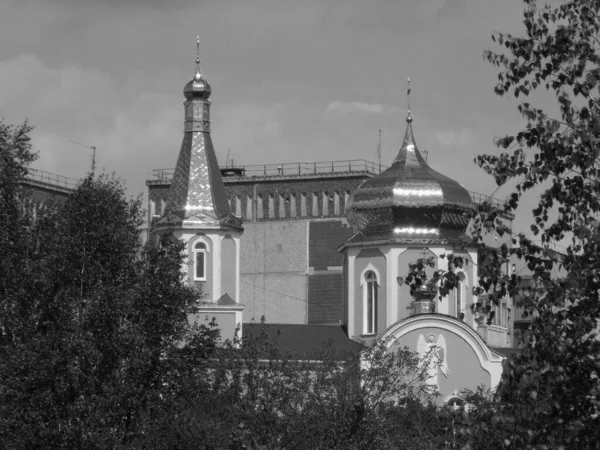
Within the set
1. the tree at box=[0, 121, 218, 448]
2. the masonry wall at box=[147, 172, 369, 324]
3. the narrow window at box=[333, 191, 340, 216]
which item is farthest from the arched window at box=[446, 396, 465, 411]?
the narrow window at box=[333, 191, 340, 216]

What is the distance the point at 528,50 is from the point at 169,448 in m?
17.7

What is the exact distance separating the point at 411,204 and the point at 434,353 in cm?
458

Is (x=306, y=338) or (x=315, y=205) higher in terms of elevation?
(x=315, y=205)

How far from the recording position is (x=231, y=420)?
1444 inches

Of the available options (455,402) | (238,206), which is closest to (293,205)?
(238,206)

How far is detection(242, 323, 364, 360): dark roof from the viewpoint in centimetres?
4984

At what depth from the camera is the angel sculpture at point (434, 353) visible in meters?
49.8

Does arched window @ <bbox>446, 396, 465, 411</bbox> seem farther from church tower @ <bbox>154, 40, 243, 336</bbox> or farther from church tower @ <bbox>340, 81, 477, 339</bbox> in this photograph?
church tower @ <bbox>340, 81, 477, 339</bbox>

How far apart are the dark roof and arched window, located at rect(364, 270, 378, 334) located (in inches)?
29.9

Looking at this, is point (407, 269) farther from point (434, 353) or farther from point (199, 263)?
point (199, 263)

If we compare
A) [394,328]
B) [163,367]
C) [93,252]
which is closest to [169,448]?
[163,367]

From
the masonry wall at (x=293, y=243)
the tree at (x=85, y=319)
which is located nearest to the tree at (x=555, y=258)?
the tree at (x=85, y=319)

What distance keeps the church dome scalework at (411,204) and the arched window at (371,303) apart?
4.47ft

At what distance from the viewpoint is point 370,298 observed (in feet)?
171
